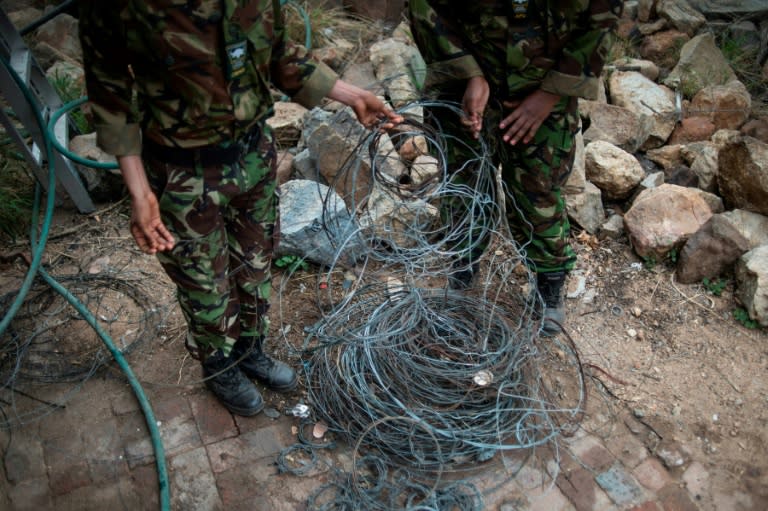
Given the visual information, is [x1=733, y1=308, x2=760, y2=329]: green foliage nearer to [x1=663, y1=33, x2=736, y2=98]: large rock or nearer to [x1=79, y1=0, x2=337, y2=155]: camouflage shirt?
[x1=663, y1=33, x2=736, y2=98]: large rock

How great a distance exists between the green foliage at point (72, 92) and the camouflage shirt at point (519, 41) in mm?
2686

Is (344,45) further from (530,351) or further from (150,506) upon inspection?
(150,506)

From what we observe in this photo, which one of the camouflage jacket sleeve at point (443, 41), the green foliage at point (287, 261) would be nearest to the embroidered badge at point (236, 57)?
the camouflage jacket sleeve at point (443, 41)

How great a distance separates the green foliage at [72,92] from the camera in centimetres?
405

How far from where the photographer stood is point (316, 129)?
365 cm

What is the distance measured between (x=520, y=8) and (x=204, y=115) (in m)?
1.25

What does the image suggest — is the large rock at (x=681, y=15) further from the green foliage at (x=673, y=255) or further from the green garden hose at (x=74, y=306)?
the green garden hose at (x=74, y=306)

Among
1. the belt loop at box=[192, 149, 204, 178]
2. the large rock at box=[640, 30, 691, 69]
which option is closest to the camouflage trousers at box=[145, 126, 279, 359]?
the belt loop at box=[192, 149, 204, 178]

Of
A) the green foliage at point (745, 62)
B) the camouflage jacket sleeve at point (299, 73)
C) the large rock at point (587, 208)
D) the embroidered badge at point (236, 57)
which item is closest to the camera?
the embroidered badge at point (236, 57)

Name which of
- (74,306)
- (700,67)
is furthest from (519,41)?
(700,67)

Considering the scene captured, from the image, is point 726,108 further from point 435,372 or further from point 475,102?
point 435,372

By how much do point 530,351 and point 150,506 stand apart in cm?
168

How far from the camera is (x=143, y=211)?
70.9 inches

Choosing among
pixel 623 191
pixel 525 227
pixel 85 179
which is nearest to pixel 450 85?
pixel 525 227
